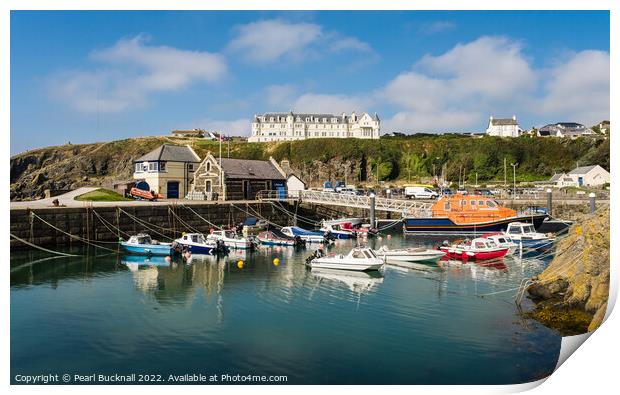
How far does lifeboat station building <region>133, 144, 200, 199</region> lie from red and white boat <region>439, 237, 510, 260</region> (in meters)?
35.7

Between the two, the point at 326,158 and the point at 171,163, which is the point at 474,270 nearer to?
the point at 171,163

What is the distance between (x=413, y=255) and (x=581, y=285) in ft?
47.9

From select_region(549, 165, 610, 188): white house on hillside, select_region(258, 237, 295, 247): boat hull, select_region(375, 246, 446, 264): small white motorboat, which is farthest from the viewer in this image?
select_region(549, 165, 610, 188): white house on hillside

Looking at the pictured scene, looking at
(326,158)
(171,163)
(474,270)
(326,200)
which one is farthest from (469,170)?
(474,270)

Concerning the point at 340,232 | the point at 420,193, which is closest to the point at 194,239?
the point at 340,232

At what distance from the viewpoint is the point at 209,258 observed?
33.8m

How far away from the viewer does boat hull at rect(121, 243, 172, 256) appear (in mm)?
33812

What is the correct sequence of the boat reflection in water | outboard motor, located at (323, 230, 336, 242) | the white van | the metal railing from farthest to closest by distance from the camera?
the white van, the metal railing, outboard motor, located at (323, 230, 336, 242), the boat reflection in water

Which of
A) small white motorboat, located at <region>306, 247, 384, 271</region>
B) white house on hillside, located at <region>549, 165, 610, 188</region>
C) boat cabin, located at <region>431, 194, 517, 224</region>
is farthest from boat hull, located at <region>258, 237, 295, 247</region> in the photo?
white house on hillside, located at <region>549, 165, 610, 188</region>

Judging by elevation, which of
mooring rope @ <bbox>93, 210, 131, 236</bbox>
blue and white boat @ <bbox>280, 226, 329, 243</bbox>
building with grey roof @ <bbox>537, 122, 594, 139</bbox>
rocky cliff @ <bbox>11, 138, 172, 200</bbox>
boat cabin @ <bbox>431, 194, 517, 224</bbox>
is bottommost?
blue and white boat @ <bbox>280, 226, 329, 243</bbox>

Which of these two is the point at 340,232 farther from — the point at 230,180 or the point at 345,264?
the point at 230,180

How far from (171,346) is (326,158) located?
91.8m

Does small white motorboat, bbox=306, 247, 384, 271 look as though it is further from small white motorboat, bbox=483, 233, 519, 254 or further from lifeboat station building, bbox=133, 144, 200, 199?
lifeboat station building, bbox=133, 144, 200, 199

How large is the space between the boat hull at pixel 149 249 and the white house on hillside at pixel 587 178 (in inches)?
2548
